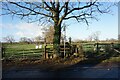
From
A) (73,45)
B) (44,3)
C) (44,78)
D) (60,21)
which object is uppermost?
(44,3)

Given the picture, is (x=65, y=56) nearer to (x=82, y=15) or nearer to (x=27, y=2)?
(x=82, y=15)

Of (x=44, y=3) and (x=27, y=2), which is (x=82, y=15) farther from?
(x=27, y=2)

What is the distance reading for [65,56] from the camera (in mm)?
20859

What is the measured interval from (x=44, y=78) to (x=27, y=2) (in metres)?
10.4

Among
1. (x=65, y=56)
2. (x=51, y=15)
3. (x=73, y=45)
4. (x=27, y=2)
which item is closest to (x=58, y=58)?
(x=65, y=56)

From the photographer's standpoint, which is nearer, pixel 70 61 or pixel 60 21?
pixel 70 61

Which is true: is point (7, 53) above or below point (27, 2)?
below

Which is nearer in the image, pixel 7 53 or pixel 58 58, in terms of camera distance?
pixel 58 58

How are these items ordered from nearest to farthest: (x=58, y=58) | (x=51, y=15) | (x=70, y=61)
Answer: (x=70, y=61), (x=58, y=58), (x=51, y=15)

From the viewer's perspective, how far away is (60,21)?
21391mm

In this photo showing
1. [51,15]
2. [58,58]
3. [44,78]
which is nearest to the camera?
[44,78]

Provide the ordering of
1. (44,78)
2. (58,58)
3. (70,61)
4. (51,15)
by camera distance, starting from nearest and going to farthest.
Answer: (44,78) < (70,61) < (58,58) < (51,15)

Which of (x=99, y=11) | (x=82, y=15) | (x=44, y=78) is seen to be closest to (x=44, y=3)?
(x=82, y=15)

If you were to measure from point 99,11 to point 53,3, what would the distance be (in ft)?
13.3
